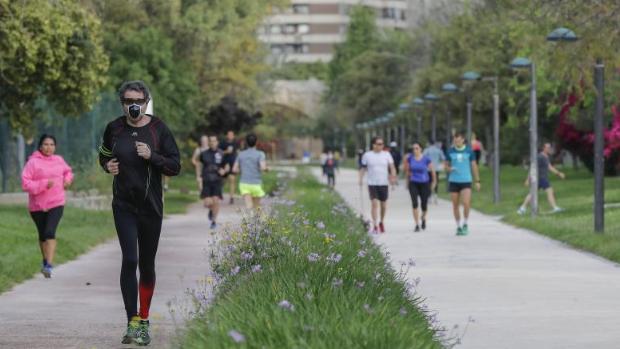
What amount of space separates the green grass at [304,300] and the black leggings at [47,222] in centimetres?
355

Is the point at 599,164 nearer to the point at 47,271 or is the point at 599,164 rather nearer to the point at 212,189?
the point at 212,189

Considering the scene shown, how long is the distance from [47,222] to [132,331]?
742 centimetres

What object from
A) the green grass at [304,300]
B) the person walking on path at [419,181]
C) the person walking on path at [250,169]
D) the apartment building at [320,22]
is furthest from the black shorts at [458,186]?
the apartment building at [320,22]

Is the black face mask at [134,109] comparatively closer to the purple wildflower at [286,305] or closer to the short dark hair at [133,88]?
the short dark hair at [133,88]

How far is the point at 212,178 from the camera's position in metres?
29.4

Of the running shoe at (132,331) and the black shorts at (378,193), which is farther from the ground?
the running shoe at (132,331)

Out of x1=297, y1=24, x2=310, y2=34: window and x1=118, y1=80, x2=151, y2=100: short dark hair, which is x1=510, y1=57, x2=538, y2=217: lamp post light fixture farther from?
x1=297, y1=24, x2=310, y2=34: window

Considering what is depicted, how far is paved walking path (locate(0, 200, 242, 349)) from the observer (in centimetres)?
1204

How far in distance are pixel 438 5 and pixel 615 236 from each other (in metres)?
65.6

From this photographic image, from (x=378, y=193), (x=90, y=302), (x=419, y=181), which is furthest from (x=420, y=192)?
(x=90, y=302)

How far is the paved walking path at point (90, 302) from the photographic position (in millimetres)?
12038

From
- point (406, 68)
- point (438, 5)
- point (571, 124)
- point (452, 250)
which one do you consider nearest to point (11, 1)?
point (452, 250)

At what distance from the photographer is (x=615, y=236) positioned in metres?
23.6

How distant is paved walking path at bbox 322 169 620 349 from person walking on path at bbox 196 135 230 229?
3.45 m
